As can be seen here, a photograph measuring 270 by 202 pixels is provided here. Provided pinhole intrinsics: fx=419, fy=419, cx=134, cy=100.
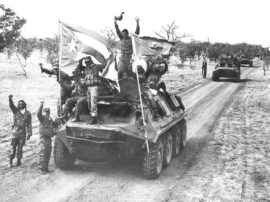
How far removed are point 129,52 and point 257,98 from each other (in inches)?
634

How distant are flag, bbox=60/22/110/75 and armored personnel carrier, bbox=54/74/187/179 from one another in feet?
3.50

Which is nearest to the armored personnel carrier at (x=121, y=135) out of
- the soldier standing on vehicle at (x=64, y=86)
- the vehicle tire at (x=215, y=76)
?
the soldier standing on vehicle at (x=64, y=86)

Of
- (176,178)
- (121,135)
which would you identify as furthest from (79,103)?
(176,178)

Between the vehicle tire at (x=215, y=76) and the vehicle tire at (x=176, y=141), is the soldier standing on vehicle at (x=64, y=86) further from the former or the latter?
the vehicle tire at (x=215, y=76)

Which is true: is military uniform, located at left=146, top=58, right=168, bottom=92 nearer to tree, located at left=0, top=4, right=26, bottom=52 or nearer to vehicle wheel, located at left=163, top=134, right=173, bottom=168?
vehicle wheel, located at left=163, top=134, right=173, bottom=168

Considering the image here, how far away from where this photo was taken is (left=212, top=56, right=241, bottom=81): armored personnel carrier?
33000 millimetres

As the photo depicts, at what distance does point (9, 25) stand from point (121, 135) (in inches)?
892

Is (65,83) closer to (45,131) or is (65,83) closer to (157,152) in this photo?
(45,131)

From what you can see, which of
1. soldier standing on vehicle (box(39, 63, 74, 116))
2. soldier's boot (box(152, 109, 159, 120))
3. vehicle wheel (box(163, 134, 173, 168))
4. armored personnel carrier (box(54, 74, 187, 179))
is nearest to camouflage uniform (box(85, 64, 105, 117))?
armored personnel carrier (box(54, 74, 187, 179))

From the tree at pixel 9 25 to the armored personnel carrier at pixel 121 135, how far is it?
20.7m

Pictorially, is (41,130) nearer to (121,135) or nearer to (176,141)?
(121,135)

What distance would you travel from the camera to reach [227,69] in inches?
1296

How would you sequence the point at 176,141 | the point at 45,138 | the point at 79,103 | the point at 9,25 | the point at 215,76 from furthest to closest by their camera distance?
the point at 215,76 → the point at 9,25 → the point at 176,141 → the point at 45,138 → the point at 79,103

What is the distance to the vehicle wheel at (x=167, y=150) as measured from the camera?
9.99m
